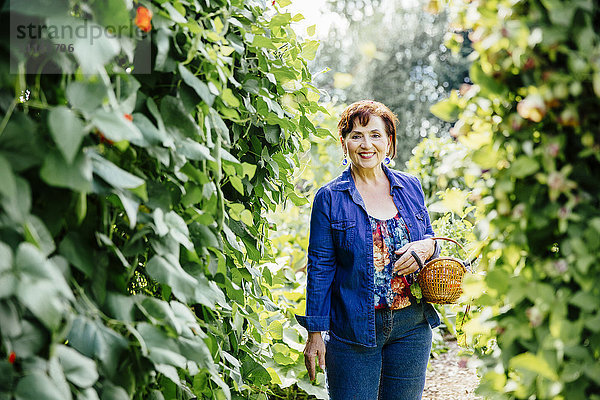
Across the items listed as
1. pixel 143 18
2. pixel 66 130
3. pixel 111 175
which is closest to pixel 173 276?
pixel 111 175

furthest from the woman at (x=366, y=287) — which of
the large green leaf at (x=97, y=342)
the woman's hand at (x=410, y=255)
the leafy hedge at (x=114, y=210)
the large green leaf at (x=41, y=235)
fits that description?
the large green leaf at (x=41, y=235)

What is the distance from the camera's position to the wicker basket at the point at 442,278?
196 centimetres

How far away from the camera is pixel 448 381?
366 cm

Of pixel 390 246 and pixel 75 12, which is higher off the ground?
pixel 75 12

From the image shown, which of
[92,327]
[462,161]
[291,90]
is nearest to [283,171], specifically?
[291,90]

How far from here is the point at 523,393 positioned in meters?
0.93

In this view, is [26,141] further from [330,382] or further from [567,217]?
[330,382]

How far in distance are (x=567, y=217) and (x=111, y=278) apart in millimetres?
759

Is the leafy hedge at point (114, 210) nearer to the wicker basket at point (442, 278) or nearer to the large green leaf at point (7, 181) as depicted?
the large green leaf at point (7, 181)

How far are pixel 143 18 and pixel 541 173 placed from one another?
71 cm

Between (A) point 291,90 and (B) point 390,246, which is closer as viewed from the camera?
(A) point 291,90

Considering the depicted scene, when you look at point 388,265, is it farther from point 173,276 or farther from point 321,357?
point 173,276

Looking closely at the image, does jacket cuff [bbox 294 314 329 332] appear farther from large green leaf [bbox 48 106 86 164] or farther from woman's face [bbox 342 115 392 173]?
large green leaf [bbox 48 106 86 164]

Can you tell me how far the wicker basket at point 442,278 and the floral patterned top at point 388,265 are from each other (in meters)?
0.08
